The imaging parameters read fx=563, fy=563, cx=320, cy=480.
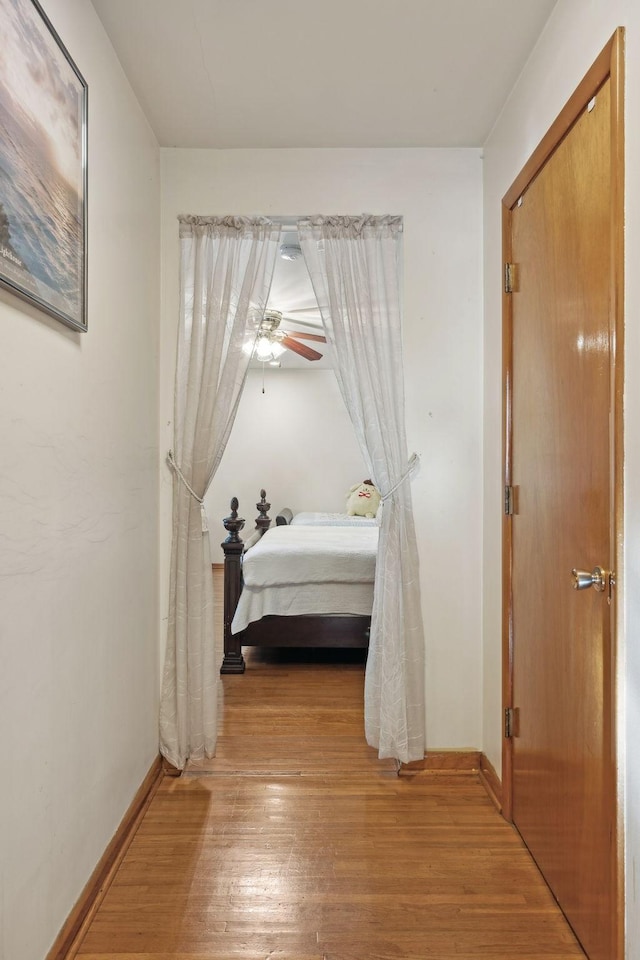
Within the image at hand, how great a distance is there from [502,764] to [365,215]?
7.37ft

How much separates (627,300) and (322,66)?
1361 millimetres

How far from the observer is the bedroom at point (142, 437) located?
4.12 ft

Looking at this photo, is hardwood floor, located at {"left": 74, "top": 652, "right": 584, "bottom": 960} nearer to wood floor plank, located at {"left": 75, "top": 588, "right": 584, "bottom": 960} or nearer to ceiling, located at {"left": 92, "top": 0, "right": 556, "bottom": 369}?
wood floor plank, located at {"left": 75, "top": 588, "right": 584, "bottom": 960}

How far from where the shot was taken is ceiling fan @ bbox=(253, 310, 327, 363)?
4.44 meters

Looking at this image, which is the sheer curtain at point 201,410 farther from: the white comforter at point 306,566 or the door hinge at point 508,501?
the white comforter at point 306,566

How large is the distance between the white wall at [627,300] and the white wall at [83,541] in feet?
4.40

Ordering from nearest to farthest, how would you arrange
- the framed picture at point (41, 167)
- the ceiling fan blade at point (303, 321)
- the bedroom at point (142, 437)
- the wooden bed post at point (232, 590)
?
the framed picture at point (41, 167)
the bedroom at point (142, 437)
the wooden bed post at point (232, 590)
the ceiling fan blade at point (303, 321)

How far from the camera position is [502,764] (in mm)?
2117

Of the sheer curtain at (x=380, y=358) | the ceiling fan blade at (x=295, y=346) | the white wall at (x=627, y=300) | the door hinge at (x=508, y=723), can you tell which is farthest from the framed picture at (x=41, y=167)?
the ceiling fan blade at (x=295, y=346)

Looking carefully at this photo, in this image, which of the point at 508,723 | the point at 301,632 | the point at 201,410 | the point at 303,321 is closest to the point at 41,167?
the point at 201,410

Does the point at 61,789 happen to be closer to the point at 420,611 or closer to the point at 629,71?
the point at 420,611

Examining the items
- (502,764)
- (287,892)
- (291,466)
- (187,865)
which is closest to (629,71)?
(502,764)

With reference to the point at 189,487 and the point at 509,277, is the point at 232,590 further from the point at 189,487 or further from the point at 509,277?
the point at 509,277

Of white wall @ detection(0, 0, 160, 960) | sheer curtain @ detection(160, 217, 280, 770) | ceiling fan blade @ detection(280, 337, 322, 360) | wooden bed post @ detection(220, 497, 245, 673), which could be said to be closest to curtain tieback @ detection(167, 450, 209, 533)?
sheer curtain @ detection(160, 217, 280, 770)
